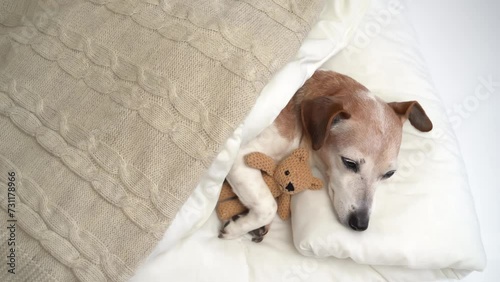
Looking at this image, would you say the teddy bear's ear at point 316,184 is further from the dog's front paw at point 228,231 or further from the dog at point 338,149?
the dog's front paw at point 228,231

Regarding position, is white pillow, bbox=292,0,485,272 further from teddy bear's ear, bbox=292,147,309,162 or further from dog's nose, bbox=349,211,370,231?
teddy bear's ear, bbox=292,147,309,162

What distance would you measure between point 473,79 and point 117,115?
1.80 meters

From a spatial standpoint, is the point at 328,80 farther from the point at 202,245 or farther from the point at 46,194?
the point at 46,194

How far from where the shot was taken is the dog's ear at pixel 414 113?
5.32ft

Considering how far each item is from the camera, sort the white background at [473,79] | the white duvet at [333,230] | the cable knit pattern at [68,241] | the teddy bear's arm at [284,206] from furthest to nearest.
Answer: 1. the white background at [473,79]
2. the teddy bear's arm at [284,206]
3. the white duvet at [333,230]
4. the cable knit pattern at [68,241]

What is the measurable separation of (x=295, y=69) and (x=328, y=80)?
0.26 meters

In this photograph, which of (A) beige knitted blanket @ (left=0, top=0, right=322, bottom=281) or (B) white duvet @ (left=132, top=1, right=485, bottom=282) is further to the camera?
(B) white duvet @ (left=132, top=1, right=485, bottom=282)

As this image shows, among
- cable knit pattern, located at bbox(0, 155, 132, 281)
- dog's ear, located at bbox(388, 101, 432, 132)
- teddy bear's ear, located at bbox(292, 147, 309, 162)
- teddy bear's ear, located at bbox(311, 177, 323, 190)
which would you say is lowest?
cable knit pattern, located at bbox(0, 155, 132, 281)

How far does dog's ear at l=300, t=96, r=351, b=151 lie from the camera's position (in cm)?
147

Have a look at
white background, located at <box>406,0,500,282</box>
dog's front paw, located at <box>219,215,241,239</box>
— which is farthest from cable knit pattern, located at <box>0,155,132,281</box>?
white background, located at <box>406,0,500,282</box>

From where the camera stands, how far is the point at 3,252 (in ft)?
3.89

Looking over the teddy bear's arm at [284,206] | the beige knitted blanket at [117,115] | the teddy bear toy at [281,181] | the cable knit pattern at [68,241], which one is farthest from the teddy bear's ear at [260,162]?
the cable knit pattern at [68,241]

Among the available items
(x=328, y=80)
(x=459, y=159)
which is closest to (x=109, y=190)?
(x=328, y=80)

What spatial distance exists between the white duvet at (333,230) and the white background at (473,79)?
33 cm
